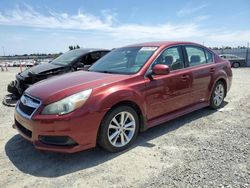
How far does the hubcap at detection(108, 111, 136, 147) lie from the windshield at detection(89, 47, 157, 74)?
0.78 metres

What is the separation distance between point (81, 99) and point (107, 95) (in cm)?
37

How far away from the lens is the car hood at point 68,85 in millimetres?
3551

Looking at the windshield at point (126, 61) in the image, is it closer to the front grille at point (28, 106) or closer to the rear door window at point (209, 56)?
the front grille at point (28, 106)

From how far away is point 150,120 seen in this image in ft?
14.2

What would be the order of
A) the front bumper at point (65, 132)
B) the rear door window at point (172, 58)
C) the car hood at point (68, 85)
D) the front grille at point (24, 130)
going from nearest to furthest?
the front bumper at point (65, 132) < the car hood at point (68, 85) < the front grille at point (24, 130) < the rear door window at point (172, 58)

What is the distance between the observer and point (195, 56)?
17.8 feet

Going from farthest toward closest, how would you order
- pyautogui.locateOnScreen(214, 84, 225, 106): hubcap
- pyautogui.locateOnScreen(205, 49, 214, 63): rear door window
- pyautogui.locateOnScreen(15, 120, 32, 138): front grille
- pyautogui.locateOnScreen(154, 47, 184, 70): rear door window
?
pyautogui.locateOnScreen(214, 84, 225, 106): hubcap < pyautogui.locateOnScreen(205, 49, 214, 63): rear door window < pyautogui.locateOnScreen(154, 47, 184, 70): rear door window < pyautogui.locateOnScreen(15, 120, 32, 138): front grille

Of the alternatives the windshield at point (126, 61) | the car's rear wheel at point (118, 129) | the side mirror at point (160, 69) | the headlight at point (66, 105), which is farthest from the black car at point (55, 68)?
the headlight at point (66, 105)

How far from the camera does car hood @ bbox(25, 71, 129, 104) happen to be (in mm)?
Answer: 3551

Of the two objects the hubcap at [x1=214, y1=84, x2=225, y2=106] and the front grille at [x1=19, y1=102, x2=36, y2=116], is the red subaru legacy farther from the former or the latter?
the hubcap at [x1=214, y1=84, x2=225, y2=106]

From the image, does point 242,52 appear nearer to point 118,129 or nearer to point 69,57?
point 69,57

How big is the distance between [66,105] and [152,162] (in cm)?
140

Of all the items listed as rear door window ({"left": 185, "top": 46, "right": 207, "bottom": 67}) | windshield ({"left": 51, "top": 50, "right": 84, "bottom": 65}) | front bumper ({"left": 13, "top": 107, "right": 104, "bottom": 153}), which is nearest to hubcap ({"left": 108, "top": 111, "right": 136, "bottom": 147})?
front bumper ({"left": 13, "top": 107, "right": 104, "bottom": 153})

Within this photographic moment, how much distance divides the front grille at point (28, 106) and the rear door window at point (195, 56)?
3055mm
